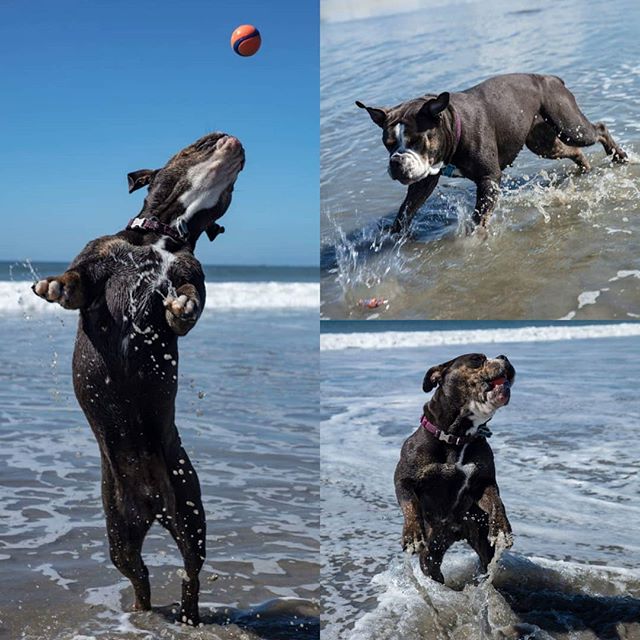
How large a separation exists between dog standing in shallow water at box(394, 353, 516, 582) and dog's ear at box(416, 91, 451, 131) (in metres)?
1.11

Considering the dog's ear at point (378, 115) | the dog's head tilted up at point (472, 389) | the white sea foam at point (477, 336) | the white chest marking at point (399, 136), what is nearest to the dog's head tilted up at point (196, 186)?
the dog's ear at point (378, 115)

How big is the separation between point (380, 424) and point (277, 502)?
6.98 ft

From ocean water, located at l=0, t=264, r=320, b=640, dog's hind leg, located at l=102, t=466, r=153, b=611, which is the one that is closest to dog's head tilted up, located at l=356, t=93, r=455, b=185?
ocean water, located at l=0, t=264, r=320, b=640

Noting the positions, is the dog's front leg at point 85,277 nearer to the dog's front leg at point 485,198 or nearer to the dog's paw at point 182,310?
the dog's paw at point 182,310

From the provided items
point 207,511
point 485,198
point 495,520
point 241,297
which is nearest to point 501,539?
point 495,520

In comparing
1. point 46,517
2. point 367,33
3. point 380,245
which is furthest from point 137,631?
point 367,33

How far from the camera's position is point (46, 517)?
5.49m

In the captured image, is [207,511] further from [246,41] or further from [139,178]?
[246,41]

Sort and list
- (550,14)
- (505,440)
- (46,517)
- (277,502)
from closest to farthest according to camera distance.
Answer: (550,14)
(46,517)
(277,502)
(505,440)

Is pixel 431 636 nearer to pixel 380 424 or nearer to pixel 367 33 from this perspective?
pixel 367 33

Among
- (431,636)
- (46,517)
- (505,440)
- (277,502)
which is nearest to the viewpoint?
(431,636)

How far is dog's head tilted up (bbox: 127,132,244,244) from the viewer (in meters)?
4.13

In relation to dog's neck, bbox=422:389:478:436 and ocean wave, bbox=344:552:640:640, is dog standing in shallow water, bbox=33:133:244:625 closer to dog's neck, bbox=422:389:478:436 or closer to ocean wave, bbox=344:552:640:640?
ocean wave, bbox=344:552:640:640

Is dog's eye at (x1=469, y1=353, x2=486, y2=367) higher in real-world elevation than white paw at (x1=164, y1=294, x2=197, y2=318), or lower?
lower
